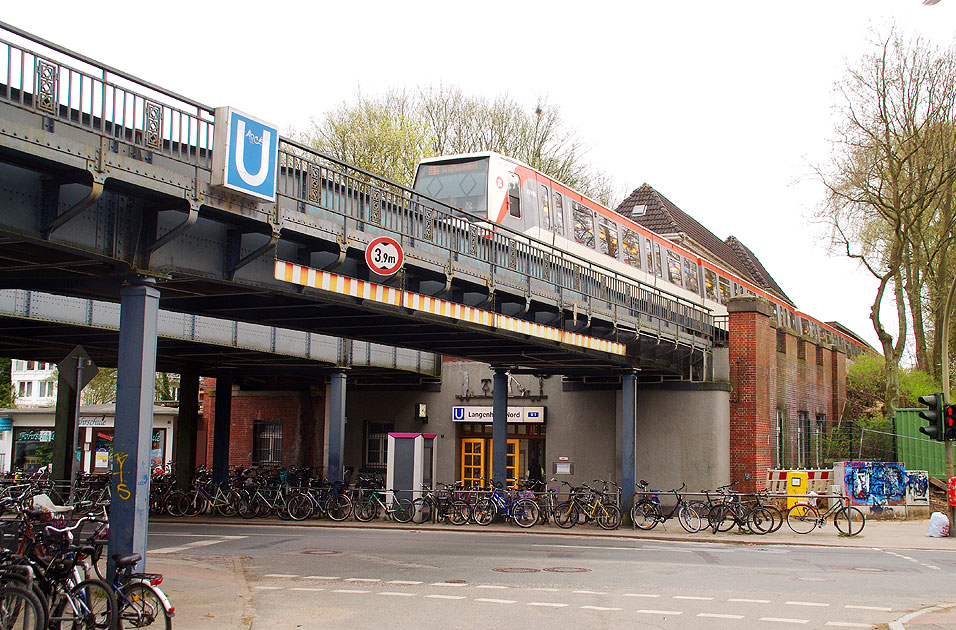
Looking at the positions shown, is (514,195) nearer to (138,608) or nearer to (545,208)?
(545,208)

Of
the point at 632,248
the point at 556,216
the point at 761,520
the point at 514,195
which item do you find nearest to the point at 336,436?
the point at 556,216

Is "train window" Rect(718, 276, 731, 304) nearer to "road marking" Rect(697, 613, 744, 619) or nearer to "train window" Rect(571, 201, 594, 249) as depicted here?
"train window" Rect(571, 201, 594, 249)

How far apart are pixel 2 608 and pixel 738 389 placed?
79.6 feet

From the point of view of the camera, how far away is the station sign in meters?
32.3

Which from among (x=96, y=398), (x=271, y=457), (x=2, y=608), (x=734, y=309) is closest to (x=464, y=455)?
(x=271, y=457)

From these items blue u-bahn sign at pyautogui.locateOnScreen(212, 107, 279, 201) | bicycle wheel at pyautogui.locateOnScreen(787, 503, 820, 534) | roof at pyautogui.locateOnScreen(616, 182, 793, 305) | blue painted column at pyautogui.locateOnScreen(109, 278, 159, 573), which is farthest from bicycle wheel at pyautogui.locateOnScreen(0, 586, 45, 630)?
roof at pyautogui.locateOnScreen(616, 182, 793, 305)

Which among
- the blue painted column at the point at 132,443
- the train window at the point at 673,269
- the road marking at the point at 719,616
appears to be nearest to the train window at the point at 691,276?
the train window at the point at 673,269

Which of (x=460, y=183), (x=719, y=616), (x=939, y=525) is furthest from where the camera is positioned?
(x=460, y=183)

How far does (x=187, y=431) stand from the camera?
97.7 ft

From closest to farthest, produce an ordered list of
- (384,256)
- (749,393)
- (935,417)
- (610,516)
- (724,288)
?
(384,256) → (935,417) → (610,516) → (749,393) → (724,288)

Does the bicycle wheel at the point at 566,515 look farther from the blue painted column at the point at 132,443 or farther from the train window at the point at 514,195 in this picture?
the blue painted column at the point at 132,443

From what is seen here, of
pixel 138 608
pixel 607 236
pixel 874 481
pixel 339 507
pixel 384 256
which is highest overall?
pixel 607 236

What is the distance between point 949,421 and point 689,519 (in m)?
6.47

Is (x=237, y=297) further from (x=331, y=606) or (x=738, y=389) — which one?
(x=738, y=389)
